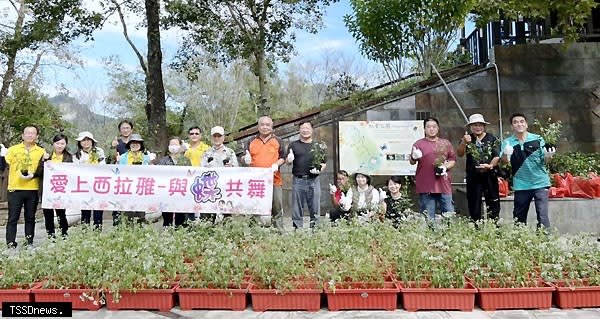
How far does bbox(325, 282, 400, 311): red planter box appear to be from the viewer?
318 cm

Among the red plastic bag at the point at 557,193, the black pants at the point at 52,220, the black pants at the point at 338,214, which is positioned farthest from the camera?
the red plastic bag at the point at 557,193

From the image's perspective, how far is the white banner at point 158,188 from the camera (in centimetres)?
487

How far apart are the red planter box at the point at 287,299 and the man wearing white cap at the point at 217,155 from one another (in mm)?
2183

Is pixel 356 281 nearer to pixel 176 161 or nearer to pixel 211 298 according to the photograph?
pixel 211 298

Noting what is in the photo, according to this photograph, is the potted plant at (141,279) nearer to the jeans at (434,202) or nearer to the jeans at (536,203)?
the jeans at (434,202)

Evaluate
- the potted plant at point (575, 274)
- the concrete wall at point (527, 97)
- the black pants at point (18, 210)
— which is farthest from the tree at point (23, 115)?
the potted plant at point (575, 274)

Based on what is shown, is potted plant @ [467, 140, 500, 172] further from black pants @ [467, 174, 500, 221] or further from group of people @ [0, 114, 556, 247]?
black pants @ [467, 174, 500, 221]

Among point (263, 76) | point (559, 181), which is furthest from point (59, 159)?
point (559, 181)

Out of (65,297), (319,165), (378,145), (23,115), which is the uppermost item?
(23,115)

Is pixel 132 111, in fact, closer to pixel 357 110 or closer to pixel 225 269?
pixel 357 110

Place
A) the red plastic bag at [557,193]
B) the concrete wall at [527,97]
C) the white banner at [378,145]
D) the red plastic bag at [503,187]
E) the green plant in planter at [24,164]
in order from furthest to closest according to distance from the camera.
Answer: the concrete wall at [527,97] < the white banner at [378,145] < the red plastic bag at [503,187] < the red plastic bag at [557,193] < the green plant in planter at [24,164]

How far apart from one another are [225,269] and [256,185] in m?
1.64

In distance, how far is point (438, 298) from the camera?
317 centimetres

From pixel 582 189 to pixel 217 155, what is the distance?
15.0 feet
